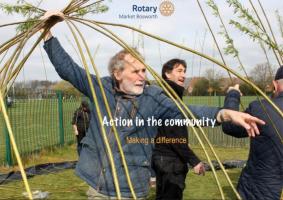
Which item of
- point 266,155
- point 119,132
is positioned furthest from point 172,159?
point 119,132

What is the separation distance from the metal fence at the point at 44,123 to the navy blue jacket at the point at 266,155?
17.5ft

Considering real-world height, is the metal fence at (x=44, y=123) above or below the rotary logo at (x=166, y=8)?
below

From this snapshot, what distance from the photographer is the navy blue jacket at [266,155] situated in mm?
2109

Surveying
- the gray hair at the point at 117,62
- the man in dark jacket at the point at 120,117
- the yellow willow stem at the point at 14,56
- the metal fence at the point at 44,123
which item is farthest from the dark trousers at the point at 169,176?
the metal fence at the point at 44,123

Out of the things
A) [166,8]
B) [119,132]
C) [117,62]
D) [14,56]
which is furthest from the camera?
[166,8]

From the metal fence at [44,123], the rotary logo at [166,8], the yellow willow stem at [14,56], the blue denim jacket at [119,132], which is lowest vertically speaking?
the metal fence at [44,123]

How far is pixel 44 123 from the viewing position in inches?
359

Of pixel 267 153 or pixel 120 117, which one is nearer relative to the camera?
pixel 120 117

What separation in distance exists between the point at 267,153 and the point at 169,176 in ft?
2.50

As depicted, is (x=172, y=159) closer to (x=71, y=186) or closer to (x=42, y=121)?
(x=71, y=186)

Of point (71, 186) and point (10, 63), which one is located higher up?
point (10, 63)

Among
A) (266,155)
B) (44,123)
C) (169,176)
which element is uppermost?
(266,155)

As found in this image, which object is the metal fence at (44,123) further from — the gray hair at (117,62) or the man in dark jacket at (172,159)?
the gray hair at (117,62)

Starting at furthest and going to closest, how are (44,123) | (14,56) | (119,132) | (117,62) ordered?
(44,123), (117,62), (119,132), (14,56)
